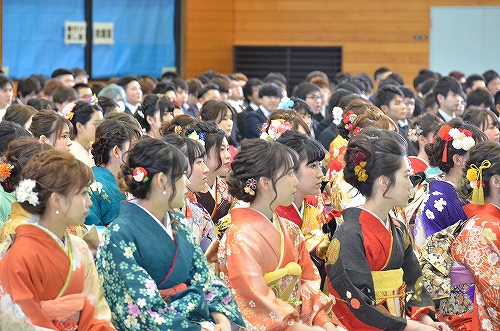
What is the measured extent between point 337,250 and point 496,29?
36.4 ft

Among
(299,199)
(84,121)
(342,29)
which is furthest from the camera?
(342,29)

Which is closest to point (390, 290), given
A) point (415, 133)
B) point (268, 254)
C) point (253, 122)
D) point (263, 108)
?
point (268, 254)

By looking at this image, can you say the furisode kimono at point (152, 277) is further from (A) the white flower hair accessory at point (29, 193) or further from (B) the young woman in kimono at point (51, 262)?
(A) the white flower hair accessory at point (29, 193)

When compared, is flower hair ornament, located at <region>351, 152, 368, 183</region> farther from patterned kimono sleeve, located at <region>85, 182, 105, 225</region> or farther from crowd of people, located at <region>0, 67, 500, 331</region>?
patterned kimono sleeve, located at <region>85, 182, 105, 225</region>

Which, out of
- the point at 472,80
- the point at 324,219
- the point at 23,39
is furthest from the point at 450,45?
the point at 324,219

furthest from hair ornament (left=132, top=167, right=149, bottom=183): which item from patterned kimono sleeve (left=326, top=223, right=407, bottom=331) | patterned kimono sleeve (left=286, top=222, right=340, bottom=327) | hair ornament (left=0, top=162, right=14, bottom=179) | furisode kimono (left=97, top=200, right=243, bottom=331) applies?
patterned kimono sleeve (left=326, top=223, right=407, bottom=331)

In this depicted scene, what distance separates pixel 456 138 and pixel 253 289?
158cm

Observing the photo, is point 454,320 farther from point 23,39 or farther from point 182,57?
point 182,57

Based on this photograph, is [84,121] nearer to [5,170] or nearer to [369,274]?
[5,170]

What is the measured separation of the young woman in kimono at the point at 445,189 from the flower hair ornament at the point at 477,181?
0.35m

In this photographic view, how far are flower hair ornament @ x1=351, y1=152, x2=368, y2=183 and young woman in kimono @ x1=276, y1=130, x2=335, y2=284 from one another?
35 centimetres

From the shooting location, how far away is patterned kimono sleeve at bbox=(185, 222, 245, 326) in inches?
120

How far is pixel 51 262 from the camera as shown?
8.88 feet

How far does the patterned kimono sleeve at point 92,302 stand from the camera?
282 cm
